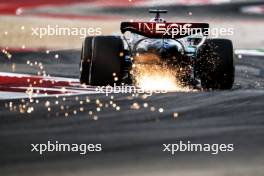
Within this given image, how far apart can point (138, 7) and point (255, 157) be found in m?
4.63

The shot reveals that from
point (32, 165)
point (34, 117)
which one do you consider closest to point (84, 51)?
point (34, 117)

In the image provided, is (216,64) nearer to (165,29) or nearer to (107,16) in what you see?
(165,29)

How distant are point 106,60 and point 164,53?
53 cm

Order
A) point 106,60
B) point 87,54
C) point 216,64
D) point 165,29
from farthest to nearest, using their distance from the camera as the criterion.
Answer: point 87,54 → point 216,64 → point 106,60 → point 165,29

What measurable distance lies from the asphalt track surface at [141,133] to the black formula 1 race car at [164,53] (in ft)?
0.53

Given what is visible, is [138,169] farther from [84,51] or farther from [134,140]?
[84,51]

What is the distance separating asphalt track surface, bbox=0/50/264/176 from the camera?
5.00 m

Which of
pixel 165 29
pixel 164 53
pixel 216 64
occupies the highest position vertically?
pixel 165 29

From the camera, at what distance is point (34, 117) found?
6.24 m

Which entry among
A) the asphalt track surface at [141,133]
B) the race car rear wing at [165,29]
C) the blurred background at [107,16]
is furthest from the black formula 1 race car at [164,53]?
the blurred background at [107,16]

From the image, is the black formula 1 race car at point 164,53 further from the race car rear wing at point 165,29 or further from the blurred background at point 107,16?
the blurred background at point 107,16

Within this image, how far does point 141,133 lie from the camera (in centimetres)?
576

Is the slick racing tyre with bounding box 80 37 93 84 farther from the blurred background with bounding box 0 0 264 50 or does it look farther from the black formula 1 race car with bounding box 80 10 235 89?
the blurred background with bounding box 0 0 264 50

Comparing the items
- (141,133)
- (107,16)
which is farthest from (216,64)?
(107,16)
